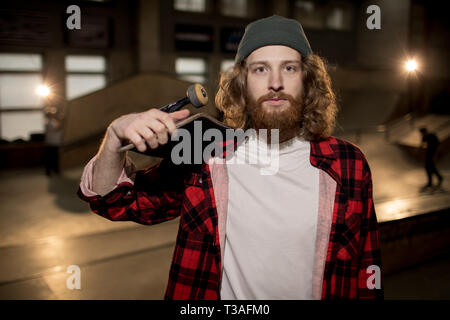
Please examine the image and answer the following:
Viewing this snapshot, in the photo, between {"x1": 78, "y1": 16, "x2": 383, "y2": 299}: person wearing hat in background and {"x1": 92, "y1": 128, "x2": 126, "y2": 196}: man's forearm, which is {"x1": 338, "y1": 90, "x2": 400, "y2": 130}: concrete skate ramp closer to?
{"x1": 78, "y1": 16, "x2": 383, "y2": 299}: person wearing hat in background

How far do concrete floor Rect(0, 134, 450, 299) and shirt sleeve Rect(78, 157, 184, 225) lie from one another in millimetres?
2256

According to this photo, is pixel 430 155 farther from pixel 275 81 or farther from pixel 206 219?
pixel 206 219

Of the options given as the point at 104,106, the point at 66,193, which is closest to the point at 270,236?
the point at 66,193

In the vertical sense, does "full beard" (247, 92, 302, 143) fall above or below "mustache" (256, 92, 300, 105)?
below

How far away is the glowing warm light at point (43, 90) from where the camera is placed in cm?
1163

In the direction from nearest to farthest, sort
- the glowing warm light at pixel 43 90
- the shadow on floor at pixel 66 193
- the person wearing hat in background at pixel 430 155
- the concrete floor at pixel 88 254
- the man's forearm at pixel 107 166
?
the man's forearm at pixel 107 166, the concrete floor at pixel 88 254, the shadow on floor at pixel 66 193, the person wearing hat in background at pixel 430 155, the glowing warm light at pixel 43 90

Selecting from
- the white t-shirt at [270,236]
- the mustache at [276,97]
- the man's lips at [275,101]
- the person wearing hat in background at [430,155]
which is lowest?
the person wearing hat in background at [430,155]

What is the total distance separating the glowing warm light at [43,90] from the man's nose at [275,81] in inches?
471

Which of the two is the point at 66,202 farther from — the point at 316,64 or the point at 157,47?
the point at 157,47

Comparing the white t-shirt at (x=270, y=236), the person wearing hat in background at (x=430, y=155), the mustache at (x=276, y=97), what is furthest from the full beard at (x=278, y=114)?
the person wearing hat in background at (x=430, y=155)

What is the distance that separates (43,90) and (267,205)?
481 inches

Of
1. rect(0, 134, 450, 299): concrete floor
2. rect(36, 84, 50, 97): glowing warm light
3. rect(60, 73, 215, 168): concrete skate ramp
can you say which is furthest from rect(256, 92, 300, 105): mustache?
rect(36, 84, 50, 97): glowing warm light

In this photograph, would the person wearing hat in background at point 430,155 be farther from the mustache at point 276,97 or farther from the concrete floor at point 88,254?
the mustache at point 276,97

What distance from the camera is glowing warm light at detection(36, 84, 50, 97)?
1163 centimetres
